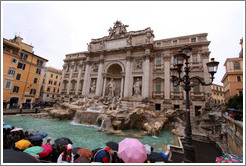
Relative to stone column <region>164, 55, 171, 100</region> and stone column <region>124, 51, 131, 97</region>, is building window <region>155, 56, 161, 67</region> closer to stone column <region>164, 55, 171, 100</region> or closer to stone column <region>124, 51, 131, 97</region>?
stone column <region>164, 55, 171, 100</region>

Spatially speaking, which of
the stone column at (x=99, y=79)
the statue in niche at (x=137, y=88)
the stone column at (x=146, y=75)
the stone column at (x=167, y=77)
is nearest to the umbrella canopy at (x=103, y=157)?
the stone column at (x=146, y=75)

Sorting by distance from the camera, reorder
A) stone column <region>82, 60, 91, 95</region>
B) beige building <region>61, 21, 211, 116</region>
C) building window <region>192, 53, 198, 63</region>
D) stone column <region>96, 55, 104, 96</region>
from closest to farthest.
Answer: beige building <region>61, 21, 211, 116</region>
building window <region>192, 53, 198, 63</region>
stone column <region>96, 55, 104, 96</region>
stone column <region>82, 60, 91, 95</region>

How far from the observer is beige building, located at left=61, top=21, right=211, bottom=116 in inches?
614

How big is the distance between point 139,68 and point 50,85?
93.0 ft

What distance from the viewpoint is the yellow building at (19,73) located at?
18062 mm

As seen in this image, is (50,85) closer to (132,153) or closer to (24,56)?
(24,56)

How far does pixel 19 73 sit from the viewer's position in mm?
20172

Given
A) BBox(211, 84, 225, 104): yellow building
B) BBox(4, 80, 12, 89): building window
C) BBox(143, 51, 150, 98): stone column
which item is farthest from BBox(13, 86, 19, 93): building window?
BBox(211, 84, 225, 104): yellow building

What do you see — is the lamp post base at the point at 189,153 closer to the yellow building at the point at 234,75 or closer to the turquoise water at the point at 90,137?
the turquoise water at the point at 90,137

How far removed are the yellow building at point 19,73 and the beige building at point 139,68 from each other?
20.8 feet

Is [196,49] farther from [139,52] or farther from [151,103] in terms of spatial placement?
[151,103]

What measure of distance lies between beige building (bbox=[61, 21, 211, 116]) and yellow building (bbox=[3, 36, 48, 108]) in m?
6.33

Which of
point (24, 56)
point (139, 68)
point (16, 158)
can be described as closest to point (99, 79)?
point (139, 68)

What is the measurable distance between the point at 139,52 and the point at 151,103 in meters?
8.96
